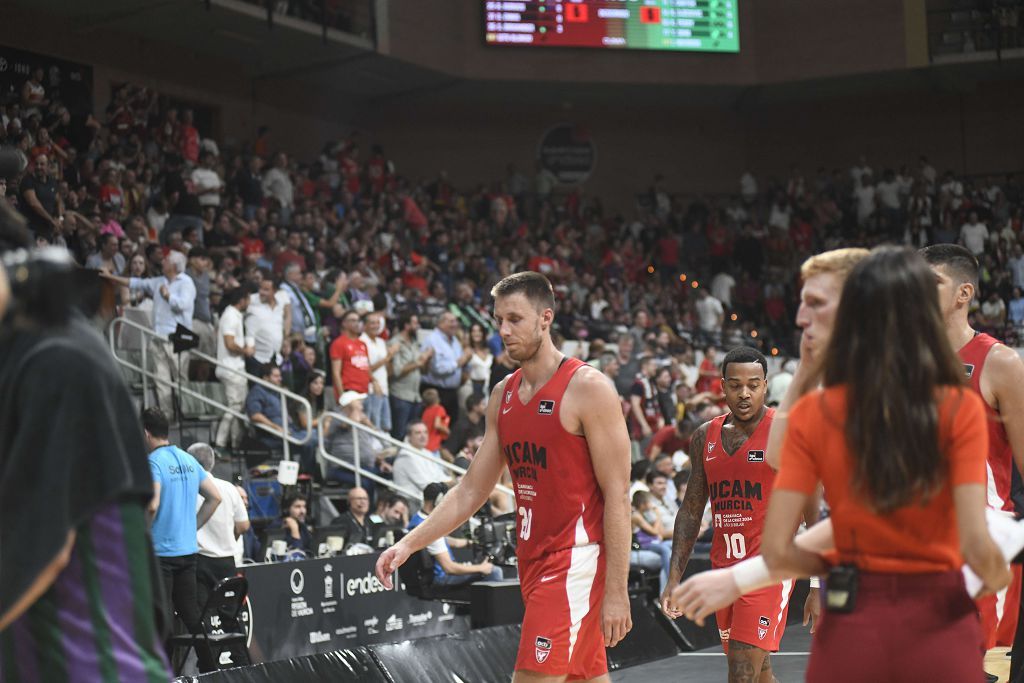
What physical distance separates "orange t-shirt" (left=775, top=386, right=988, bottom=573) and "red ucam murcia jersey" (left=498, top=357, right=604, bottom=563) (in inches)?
95.3

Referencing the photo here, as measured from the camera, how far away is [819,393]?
321 cm

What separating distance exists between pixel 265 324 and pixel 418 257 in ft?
21.8

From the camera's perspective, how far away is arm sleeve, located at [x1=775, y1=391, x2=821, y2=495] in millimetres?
3182

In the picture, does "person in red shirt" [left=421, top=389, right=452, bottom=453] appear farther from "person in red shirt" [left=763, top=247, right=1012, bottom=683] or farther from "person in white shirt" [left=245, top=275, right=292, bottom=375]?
"person in red shirt" [left=763, top=247, right=1012, bottom=683]

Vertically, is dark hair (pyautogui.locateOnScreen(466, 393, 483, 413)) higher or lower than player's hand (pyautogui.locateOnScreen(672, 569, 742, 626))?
lower

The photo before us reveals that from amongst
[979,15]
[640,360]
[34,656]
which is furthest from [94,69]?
[34,656]

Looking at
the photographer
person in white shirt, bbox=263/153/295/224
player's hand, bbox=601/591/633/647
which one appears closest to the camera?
the photographer

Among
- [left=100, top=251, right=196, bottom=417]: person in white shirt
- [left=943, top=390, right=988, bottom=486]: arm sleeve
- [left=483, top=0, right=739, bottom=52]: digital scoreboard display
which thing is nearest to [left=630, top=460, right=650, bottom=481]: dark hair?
[left=100, top=251, right=196, bottom=417]: person in white shirt

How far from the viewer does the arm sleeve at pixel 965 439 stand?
10.1 feet

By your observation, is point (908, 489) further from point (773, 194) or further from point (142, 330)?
point (773, 194)

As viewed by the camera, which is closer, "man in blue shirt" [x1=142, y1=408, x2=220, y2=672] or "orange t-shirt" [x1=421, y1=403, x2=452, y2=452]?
"man in blue shirt" [x1=142, y1=408, x2=220, y2=672]

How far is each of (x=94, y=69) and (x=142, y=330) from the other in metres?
8.40

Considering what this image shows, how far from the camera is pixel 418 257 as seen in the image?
2150cm

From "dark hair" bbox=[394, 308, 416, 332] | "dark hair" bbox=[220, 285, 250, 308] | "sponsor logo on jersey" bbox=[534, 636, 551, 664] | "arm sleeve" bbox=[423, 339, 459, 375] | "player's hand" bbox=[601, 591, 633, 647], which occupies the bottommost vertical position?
"sponsor logo on jersey" bbox=[534, 636, 551, 664]
